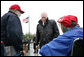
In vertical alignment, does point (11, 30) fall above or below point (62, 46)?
above

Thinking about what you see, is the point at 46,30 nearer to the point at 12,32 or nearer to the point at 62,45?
the point at 12,32

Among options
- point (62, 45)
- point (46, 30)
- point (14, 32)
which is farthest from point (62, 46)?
point (46, 30)

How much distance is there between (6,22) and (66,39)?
208cm

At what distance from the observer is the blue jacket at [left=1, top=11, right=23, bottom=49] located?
16.6 ft

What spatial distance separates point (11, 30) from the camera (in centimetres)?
510

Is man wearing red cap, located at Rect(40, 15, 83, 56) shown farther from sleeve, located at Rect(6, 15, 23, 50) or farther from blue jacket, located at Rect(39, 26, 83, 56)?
sleeve, located at Rect(6, 15, 23, 50)

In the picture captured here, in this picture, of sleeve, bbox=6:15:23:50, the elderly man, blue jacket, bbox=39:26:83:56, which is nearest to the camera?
blue jacket, bbox=39:26:83:56

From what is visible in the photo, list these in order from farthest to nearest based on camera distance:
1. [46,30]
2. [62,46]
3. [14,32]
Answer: [46,30]
[14,32]
[62,46]

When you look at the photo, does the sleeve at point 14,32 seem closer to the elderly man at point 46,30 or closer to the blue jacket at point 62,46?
the blue jacket at point 62,46

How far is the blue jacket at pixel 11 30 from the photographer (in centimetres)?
507

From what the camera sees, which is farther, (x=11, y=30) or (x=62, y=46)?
(x=11, y=30)

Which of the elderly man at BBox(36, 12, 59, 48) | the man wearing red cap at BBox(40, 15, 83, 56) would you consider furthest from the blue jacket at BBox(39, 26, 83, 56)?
the elderly man at BBox(36, 12, 59, 48)

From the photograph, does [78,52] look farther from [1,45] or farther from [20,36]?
[20,36]

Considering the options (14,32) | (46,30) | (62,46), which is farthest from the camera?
(46,30)
